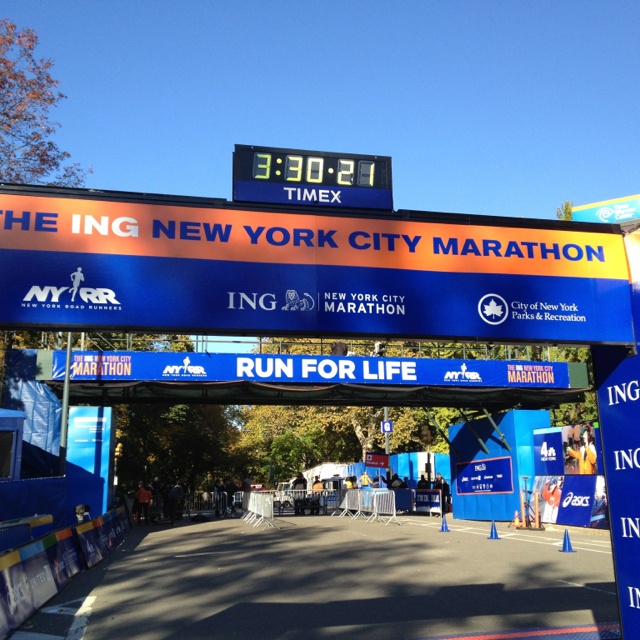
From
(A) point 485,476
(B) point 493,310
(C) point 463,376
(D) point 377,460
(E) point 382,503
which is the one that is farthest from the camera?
(D) point 377,460

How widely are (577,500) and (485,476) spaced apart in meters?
6.00

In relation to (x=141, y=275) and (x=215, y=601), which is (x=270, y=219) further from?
(x=215, y=601)

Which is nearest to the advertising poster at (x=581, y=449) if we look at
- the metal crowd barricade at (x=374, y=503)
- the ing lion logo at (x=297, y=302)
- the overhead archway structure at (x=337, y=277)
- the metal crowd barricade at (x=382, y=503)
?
the metal crowd barricade at (x=374, y=503)

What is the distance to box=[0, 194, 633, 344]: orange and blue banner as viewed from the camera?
5812mm

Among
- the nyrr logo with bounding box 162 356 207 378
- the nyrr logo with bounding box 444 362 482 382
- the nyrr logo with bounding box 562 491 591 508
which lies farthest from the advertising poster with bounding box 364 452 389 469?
the nyrr logo with bounding box 562 491 591 508

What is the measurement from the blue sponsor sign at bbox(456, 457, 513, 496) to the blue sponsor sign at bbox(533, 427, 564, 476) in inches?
44.6

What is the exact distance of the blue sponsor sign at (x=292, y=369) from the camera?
23.8 meters

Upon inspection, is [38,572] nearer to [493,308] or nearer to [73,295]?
[73,295]

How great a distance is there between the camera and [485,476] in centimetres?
2519

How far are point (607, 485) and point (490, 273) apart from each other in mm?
2054

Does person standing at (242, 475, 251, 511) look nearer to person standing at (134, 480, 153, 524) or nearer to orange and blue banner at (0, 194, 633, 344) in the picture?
person standing at (134, 480, 153, 524)

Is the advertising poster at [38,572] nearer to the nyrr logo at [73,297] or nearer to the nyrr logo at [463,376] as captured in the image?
the nyrr logo at [73,297]

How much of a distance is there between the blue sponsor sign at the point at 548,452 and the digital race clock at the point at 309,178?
16730 millimetres

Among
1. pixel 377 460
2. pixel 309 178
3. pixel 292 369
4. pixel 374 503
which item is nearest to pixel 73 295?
pixel 309 178
